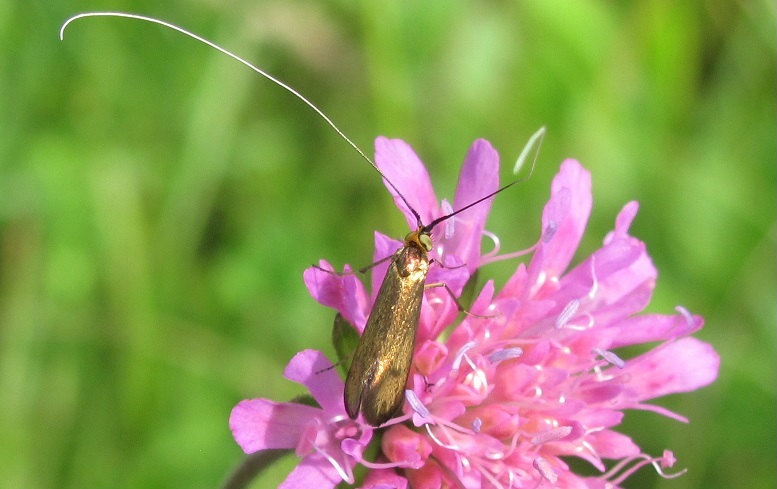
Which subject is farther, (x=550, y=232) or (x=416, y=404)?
(x=550, y=232)

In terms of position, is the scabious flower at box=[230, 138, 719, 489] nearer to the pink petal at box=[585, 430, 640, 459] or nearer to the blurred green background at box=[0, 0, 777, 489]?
the pink petal at box=[585, 430, 640, 459]

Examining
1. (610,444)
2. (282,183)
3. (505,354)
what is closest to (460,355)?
(505,354)

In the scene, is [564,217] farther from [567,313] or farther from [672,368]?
[672,368]

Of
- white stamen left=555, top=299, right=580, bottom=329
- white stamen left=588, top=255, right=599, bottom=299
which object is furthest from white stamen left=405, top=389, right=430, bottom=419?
white stamen left=588, top=255, right=599, bottom=299

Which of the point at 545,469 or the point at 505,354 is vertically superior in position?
the point at 505,354

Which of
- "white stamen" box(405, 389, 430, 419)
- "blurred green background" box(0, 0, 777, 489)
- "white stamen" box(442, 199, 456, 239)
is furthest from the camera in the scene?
"blurred green background" box(0, 0, 777, 489)

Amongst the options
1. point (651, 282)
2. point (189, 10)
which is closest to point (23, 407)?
point (189, 10)

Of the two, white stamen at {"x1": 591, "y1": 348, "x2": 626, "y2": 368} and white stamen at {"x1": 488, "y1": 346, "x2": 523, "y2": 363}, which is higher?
white stamen at {"x1": 488, "y1": 346, "x2": 523, "y2": 363}
